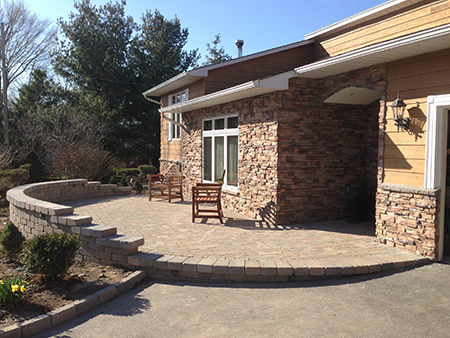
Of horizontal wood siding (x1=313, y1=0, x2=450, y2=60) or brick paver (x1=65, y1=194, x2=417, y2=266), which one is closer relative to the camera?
brick paver (x1=65, y1=194, x2=417, y2=266)

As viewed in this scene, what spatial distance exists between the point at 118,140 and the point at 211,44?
14735 millimetres

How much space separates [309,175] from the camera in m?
7.36

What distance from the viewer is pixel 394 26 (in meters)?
8.23

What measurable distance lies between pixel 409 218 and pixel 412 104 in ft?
5.46

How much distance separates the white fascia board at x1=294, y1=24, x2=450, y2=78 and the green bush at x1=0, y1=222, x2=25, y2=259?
5.44 meters

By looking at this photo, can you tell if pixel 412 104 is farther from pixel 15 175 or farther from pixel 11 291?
pixel 15 175

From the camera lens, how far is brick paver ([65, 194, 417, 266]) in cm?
510

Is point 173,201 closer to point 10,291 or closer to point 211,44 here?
point 10,291

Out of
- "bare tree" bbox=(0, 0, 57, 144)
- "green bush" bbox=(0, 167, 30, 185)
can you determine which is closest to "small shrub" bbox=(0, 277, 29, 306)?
"green bush" bbox=(0, 167, 30, 185)

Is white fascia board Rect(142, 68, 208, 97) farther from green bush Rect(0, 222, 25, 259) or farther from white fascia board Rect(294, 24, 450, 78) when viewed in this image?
green bush Rect(0, 222, 25, 259)

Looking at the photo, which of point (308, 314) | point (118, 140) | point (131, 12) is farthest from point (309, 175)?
point (131, 12)

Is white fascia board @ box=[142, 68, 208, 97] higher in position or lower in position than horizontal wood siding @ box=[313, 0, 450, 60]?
lower

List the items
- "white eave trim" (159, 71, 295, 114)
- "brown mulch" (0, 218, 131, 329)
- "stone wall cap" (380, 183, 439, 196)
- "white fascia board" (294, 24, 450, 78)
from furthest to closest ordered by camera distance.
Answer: "white eave trim" (159, 71, 295, 114), "stone wall cap" (380, 183, 439, 196), "white fascia board" (294, 24, 450, 78), "brown mulch" (0, 218, 131, 329)

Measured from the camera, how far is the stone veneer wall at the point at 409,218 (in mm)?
5035
